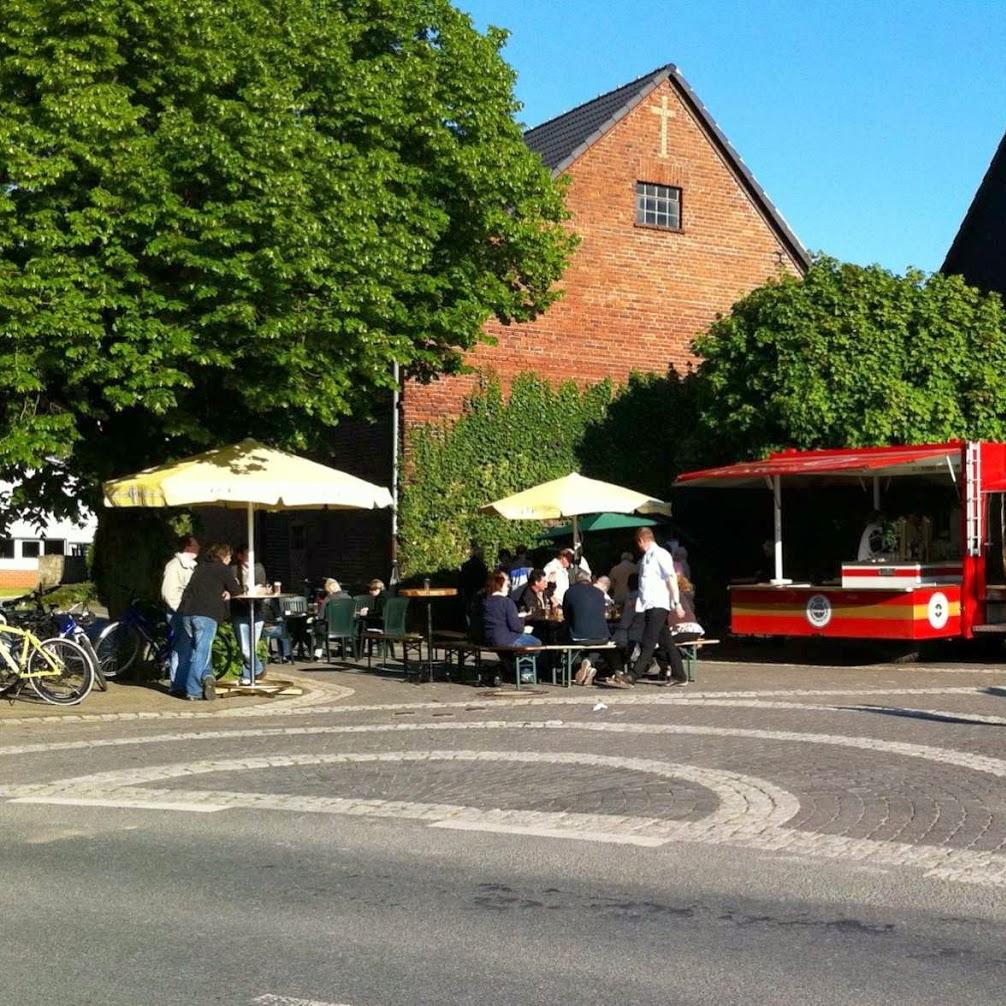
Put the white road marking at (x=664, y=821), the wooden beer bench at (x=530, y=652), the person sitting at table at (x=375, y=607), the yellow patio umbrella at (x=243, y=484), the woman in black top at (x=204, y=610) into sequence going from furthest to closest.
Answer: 1. the person sitting at table at (x=375, y=607)
2. the wooden beer bench at (x=530, y=652)
3. the woman in black top at (x=204, y=610)
4. the yellow patio umbrella at (x=243, y=484)
5. the white road marking at (x=664, y=821)

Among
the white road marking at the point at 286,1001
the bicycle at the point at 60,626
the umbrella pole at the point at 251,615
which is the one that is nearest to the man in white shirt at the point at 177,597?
the umbrella pole at the point at 251,615

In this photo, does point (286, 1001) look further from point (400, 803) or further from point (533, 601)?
point (533, 601)

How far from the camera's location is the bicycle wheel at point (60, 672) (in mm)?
16141

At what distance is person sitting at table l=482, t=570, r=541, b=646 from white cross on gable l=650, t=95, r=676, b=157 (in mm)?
14674

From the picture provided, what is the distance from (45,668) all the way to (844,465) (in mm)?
10204

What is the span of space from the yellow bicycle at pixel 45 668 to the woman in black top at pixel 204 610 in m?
1.11

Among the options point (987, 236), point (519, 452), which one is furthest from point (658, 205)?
point (987, 236)

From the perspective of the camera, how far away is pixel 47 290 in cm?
1587

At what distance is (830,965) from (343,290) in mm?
12466

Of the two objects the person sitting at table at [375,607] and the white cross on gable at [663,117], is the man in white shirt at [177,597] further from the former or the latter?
the white cross on gable at [663,117]

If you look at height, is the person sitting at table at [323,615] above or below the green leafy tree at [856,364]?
below

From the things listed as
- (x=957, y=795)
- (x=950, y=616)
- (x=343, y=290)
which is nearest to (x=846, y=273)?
(x=950, y=616)

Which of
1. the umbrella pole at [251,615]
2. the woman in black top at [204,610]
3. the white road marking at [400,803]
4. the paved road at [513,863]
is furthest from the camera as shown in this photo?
the umbrella pole at [251,615]

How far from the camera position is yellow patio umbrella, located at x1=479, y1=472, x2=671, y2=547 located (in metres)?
21.2
